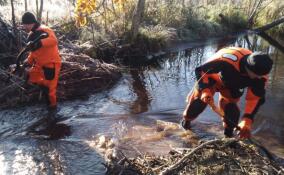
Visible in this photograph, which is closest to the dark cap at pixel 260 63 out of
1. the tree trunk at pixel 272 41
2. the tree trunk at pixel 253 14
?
the tree trunk at pixel 272 41

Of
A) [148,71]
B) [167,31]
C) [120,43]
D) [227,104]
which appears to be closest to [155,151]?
[227,104]

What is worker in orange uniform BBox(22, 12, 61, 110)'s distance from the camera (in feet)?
19.8

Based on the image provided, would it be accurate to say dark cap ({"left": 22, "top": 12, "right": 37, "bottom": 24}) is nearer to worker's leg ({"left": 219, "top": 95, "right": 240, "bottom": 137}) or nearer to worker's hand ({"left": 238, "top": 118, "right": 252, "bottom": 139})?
worker's leg ({"left": 219, "top": 95, "right": 240, "bottom": 137})

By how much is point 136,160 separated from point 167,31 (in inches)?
338

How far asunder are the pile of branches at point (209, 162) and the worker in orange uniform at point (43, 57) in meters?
2.56

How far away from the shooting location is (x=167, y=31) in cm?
1246

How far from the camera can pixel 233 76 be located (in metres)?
5.04

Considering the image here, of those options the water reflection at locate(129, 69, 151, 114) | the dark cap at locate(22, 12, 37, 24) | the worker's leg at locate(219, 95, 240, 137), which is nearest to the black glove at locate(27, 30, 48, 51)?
the dark cap at locate(22, 12, 37, 24)

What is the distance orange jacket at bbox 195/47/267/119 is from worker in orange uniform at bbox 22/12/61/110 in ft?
8.14

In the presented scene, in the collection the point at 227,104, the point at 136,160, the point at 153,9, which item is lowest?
the point at 136,160

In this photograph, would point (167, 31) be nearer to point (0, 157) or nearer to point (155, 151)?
point (155, 151)

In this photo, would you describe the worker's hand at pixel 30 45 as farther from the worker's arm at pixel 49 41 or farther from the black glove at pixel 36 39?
the worker's arm at pixel 49 41

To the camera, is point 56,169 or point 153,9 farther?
point 153,9

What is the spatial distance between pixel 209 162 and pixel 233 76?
4.76 ft
